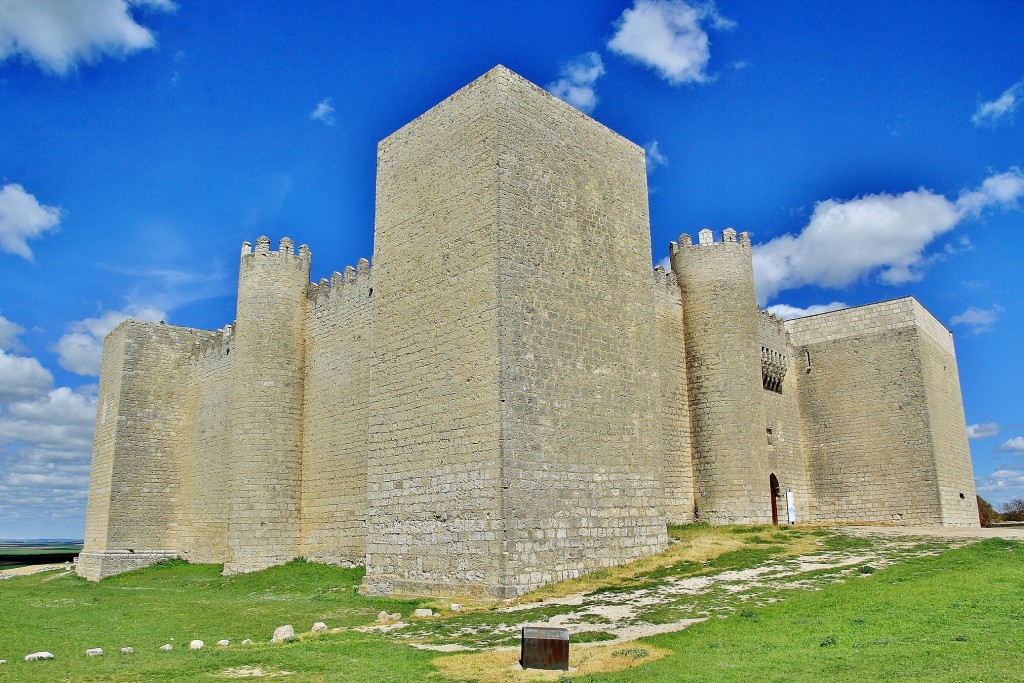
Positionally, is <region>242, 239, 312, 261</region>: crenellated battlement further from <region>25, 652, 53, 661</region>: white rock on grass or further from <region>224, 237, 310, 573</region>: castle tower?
<region>25, 652, 53, 661</region>: white rock on grass

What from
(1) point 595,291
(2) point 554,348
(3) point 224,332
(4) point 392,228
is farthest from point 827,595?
(3) point 224,332

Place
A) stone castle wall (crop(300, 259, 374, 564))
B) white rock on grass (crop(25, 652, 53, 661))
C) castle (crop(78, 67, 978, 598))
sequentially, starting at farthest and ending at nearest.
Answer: stone castle wall (crop(300, 259, 374, 564)) → castle (crop(78, 67, 978, 598)) → white rock on grass (crop(25, 652, 53, 661))

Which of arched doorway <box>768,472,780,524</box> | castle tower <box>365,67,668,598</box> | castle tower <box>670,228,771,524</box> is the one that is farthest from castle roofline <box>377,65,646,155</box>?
arched doorway <box>768,472,780,524</box>

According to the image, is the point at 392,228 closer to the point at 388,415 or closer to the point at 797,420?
the point at 388,415

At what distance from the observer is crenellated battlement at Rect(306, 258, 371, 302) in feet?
66.7

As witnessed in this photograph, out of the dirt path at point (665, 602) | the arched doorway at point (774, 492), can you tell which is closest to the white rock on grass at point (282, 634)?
the dirt path at point (665, 602)

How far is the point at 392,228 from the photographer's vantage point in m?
16.7

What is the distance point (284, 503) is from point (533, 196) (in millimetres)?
10959

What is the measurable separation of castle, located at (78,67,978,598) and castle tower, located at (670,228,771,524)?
2.3 inches

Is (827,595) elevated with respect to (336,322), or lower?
lower

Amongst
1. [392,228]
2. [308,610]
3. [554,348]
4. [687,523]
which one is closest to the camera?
[308,610]

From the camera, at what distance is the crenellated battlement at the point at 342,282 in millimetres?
20344

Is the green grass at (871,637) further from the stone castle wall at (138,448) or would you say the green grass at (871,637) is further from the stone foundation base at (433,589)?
the stone castle wall at (138,448)

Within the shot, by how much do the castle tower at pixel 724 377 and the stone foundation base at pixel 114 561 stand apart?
54.0 feet
